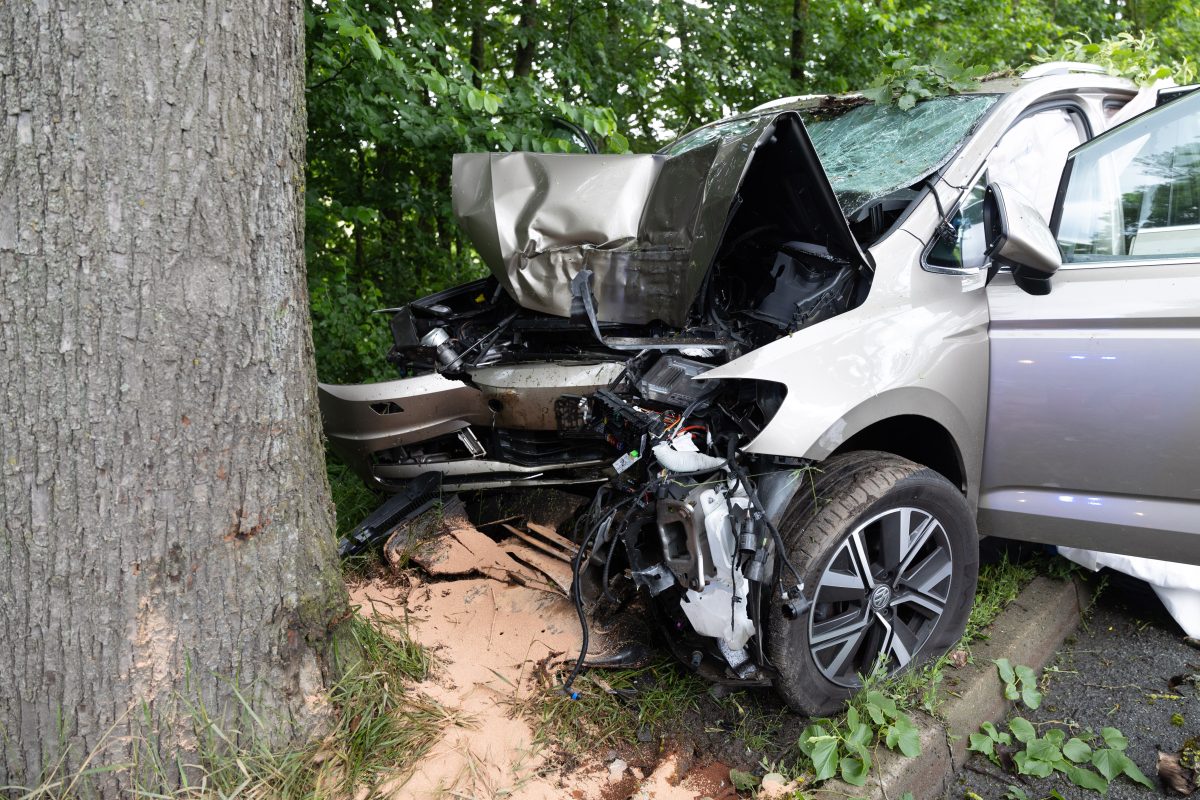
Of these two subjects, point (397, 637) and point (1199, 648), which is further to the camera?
point (1199, 648)

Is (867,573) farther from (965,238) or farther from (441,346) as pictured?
(441,346)

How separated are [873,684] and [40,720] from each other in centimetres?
223

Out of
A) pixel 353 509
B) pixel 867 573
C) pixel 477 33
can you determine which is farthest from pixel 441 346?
pixel 477 33

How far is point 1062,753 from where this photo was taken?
107 inches

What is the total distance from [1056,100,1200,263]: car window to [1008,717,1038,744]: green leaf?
1.57 m

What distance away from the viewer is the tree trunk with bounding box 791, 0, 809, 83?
27.6 ft

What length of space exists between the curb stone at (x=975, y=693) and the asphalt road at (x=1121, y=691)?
7 centimetres

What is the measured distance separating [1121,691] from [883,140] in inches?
88.0

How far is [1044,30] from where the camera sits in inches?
329

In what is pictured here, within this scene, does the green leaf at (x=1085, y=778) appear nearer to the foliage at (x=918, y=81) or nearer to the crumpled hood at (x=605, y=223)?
the crumpled hood at (x=605, y=223)

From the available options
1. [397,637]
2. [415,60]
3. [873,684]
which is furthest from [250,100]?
[415,60]

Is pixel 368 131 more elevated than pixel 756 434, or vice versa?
pixel 368 131

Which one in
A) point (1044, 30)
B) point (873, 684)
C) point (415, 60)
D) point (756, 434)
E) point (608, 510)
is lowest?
point (873, 684)

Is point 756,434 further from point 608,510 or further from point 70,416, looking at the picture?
point 70,416
